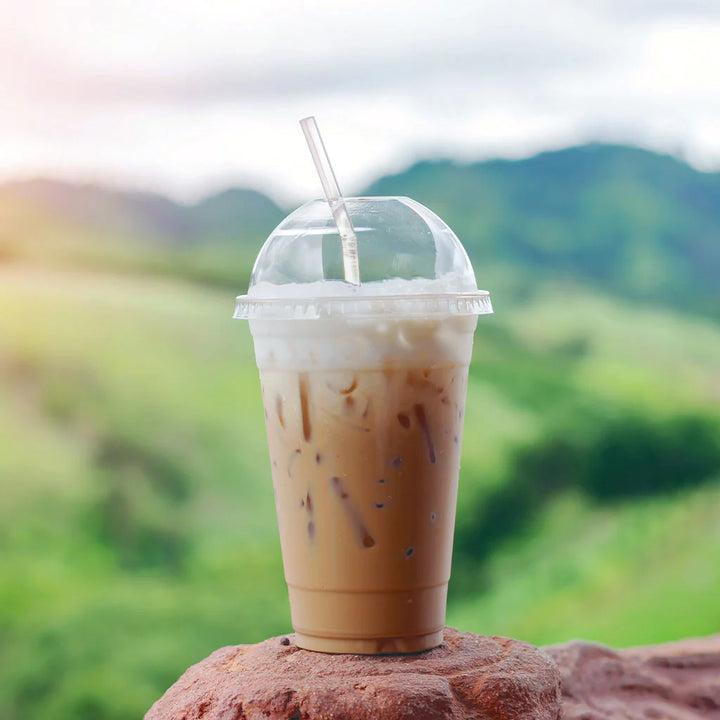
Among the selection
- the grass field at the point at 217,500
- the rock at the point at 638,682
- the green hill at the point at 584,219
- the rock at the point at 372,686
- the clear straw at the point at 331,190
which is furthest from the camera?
the green hill at the point at 584,219

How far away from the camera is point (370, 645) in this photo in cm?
156

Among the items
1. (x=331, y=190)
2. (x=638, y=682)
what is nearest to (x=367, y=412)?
(x=331, y=190)

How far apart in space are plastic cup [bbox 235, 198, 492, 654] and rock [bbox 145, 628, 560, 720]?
6cm

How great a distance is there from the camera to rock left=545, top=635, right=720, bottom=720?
214 cm

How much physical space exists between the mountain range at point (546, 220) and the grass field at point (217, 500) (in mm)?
195

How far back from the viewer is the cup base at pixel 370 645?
1.57 meters

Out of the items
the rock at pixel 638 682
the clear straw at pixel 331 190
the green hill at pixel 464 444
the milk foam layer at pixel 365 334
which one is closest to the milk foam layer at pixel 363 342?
the milk foam layer at pixel 365 334

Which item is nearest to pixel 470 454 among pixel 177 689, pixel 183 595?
pixel 183 595

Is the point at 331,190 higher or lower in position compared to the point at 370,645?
higher

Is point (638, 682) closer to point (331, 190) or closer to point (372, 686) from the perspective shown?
point (372, 686)

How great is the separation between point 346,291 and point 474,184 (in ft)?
7.86

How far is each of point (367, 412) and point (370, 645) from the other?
37cm

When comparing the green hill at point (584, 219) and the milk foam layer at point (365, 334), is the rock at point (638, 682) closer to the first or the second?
the milk foam layer at point (365, 334)

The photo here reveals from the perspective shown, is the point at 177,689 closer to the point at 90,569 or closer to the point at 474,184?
the point at 90,569
